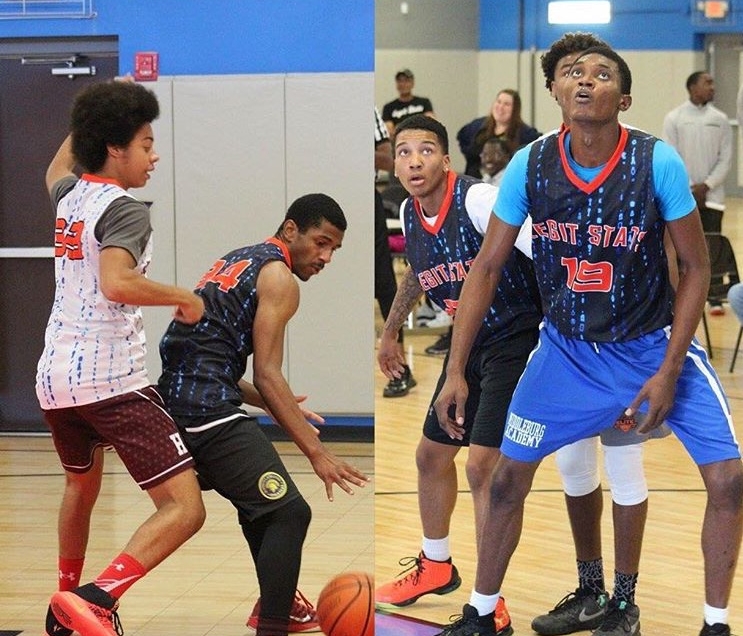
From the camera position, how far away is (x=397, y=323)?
106 inches

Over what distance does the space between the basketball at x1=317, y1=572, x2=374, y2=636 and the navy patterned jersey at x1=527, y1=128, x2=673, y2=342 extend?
2.17 ft

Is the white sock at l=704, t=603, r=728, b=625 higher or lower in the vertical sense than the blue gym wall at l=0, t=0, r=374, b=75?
lower

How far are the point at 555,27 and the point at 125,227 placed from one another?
Answer: 94 centimetres

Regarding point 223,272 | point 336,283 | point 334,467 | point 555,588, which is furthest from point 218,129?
point 555,588

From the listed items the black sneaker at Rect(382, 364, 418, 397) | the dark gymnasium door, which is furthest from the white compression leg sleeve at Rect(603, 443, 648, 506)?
the dark gymnasium door

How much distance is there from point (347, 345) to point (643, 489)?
1057 mm

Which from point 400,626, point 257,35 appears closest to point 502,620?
point 400,626

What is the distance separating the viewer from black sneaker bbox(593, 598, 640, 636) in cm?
265

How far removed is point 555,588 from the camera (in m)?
2.79

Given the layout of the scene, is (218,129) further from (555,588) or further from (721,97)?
(555,588)

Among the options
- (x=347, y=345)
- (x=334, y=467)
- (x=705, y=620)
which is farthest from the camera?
(x=347, y=345)

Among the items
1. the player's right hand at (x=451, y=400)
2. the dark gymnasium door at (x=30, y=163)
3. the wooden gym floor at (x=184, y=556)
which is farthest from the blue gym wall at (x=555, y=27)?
the dark gymnasium door at (x=30, y=163)

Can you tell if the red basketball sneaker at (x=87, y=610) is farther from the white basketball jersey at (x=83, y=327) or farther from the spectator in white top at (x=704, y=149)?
the spectator in white top at (x=704, y=149)

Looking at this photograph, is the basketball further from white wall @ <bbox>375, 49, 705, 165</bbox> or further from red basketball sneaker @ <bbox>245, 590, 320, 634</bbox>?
white wall @ <bbox>375, 49, 705, 165</bbox>
